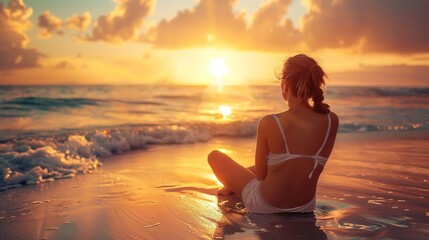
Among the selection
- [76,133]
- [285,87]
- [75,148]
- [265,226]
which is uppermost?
[285,87]

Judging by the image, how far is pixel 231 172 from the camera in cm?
501

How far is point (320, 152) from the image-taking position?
13.4 feet

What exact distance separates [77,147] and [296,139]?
6121mm

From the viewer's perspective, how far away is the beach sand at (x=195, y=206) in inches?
154

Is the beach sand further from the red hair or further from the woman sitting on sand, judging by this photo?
the red hair

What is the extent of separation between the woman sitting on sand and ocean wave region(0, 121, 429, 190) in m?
3.83

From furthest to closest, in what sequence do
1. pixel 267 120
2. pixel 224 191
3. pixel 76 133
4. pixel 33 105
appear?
pixel 33 105, pixel 76 133, pixel 224 191, pixel 267 120

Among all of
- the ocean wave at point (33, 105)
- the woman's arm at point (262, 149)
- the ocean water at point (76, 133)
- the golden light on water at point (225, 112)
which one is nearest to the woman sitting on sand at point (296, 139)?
the woman's arm at point (262, 149)

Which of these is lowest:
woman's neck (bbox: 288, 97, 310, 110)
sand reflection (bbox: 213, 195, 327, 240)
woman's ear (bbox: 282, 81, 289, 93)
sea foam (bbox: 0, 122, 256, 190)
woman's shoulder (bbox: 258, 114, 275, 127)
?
sand reflection (bbox: 213, 195, 327, 240)

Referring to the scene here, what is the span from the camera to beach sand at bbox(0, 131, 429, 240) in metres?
3.91

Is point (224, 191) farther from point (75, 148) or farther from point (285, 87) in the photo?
point (75, 148)

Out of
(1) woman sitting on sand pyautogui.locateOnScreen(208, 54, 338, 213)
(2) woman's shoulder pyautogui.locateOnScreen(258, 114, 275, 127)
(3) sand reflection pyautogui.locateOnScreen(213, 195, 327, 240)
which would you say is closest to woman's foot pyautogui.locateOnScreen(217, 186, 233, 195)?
(3) sand reflection pyautogui.locateOnScreen(213, 195, 327, 240)

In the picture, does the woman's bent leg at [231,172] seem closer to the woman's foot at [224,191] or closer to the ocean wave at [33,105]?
the woman's foot at [224,191]

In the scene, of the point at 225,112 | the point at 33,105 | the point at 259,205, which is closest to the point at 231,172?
the point at 259,205
